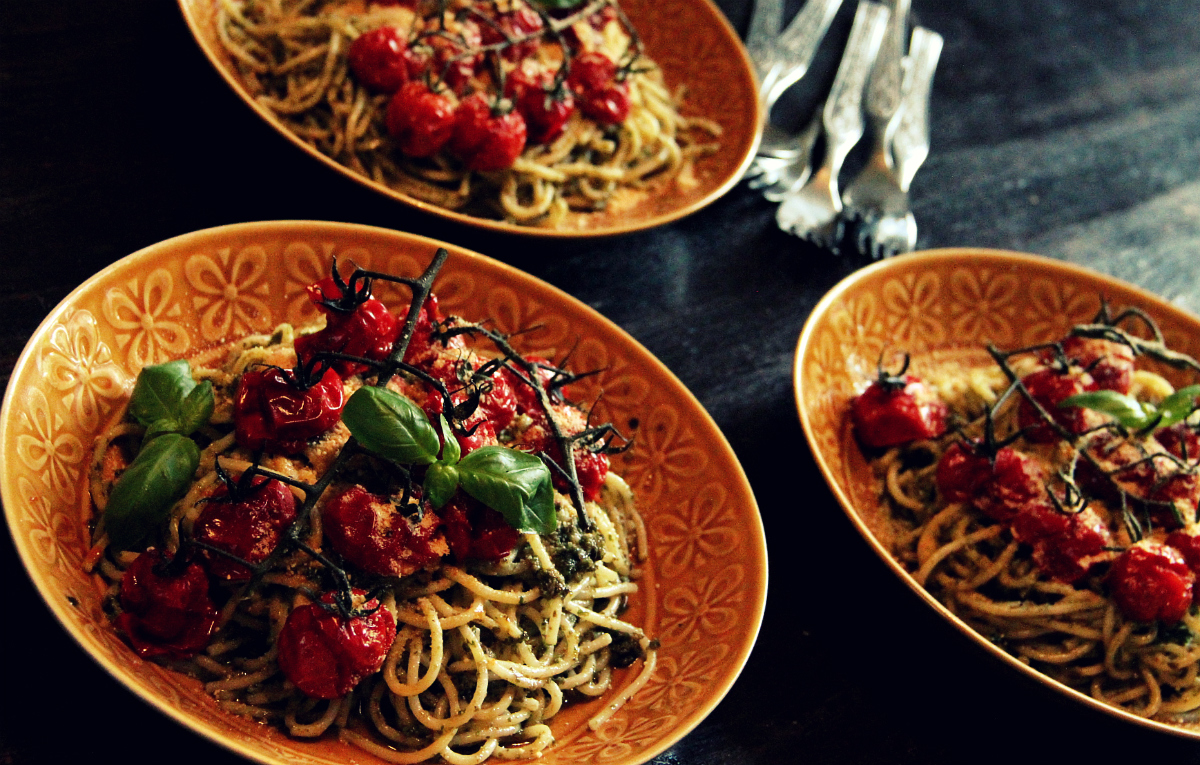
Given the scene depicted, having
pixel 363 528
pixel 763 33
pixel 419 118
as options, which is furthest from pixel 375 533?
pixel 763 33

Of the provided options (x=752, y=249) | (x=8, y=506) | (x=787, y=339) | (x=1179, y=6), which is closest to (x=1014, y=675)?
(x=787, y=339)

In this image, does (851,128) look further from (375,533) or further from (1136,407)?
(375,533)

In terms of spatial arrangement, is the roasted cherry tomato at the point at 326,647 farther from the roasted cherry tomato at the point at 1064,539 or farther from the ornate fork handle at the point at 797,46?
the ornate fork handle at the point at 797,46

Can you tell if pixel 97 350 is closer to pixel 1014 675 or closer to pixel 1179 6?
pixel 1014 675

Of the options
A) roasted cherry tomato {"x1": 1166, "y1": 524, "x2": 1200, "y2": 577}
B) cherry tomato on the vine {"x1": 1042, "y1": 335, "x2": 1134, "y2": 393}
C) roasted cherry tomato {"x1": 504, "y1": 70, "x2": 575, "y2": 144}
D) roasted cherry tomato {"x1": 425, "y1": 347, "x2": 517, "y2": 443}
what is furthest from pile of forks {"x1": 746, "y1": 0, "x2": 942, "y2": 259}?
roasted cherry tomato {"x1": 425, "y1": 347, "x2": 517, "y2": 443}

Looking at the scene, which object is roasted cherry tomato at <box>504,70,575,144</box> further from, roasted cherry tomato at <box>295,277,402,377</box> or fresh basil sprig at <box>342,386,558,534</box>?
fresh basil sprig at <box>342,386,558,534</box>

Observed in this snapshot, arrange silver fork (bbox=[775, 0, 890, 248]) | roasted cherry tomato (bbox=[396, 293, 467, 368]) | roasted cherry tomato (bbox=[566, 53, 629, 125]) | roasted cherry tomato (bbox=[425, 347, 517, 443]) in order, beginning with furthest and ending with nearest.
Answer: silver fork (bbox=[775, 0, 890, 248]) < roasted cherry tomato (bbox=[566, 53, 629, 125]) < roasted cherry tomato (bbox=[396, 293, 467, 368]) < roasted cherry tomato (bbox=[425, 347, 517, 443])

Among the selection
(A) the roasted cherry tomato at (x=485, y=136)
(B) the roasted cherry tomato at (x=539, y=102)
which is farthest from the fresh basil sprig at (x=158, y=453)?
(B) the roasted cherry tomato at (x=539, y=102)
